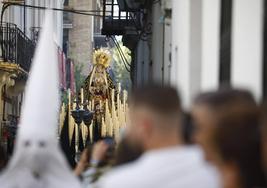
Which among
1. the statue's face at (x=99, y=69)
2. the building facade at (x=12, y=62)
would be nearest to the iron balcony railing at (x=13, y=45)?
the building facade at (x=12, y=62)

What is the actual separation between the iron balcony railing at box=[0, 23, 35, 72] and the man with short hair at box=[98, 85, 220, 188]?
22.2 metres

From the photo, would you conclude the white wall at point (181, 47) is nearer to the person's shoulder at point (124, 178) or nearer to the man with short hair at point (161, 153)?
the man with short hair at point (161, 153)

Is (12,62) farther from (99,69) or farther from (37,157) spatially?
(37,157)

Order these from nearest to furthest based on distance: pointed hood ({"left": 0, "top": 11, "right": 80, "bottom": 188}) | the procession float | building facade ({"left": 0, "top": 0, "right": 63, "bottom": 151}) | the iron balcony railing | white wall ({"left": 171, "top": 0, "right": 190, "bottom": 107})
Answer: pointed hood ({"left": 0, "top": 11, "right": 80, "bottom": 188}), white wall ({"left": 171, "top": 0, "right": 190, "bottom": 107}), the procession float, building facade ({"left": 0, "top": 0, "right": 63, "bottom": 151}), the iron balcony railing

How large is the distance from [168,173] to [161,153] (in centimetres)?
13

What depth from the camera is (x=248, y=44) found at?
28.8 feet

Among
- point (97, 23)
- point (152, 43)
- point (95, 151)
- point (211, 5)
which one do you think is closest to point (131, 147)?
point (95, 151)

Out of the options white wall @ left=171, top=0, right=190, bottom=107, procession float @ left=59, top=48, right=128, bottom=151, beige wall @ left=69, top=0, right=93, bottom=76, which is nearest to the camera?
white wall @ left=171, top=0, right=190, bottom=107

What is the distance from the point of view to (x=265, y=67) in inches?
330

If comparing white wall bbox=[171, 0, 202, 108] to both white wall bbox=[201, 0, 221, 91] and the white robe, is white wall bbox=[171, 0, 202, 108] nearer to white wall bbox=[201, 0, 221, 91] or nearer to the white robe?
white wall bbox=[201, 0, 221, 91]

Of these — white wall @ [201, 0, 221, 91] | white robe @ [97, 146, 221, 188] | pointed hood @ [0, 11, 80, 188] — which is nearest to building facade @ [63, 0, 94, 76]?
white wall @ [201, 0, 221, 91]

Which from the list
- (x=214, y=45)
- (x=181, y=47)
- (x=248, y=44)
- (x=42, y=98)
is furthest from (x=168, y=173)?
(x=181, y=47)

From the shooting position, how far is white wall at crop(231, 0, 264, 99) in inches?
334

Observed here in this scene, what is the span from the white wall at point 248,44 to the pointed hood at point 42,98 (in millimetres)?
1645
